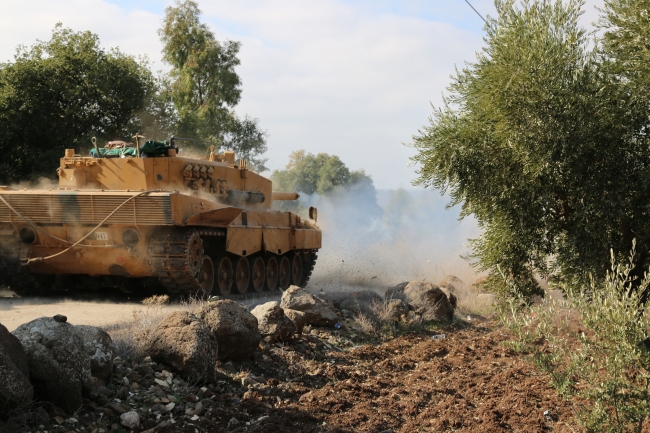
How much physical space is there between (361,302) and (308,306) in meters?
2.04

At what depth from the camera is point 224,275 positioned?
15430 mm

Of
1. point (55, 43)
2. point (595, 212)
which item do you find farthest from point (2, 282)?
point (55, 43)

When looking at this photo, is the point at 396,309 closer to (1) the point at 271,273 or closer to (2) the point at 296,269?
(1) the point at 271,273

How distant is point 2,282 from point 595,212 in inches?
408

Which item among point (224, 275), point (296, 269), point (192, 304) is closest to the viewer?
point (192, 304)

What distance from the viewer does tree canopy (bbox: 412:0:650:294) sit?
942 centimetres

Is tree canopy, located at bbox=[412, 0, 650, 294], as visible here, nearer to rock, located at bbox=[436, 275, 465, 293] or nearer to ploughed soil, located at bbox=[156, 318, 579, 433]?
ploughed soil, located at bbox=[156, 318, 579, 433]

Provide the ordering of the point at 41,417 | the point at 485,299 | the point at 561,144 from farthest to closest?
the point at 485,299 < the point at 561,144 < the point at 41,417

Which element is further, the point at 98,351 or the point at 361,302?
the point at 361,302

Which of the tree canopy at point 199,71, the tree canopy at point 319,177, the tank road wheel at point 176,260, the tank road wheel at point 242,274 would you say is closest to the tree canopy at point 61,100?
the tree canopy at point 199,71

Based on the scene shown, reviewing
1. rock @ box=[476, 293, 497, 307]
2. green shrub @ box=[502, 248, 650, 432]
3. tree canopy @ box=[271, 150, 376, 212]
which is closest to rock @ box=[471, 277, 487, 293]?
rock @ box=[476, 293, 497, 307]

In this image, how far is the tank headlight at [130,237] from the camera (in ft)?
42.8

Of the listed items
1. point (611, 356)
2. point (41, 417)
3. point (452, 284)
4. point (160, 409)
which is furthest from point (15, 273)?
point (611, 356)

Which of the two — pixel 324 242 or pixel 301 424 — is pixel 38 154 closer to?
pixel 324 242
